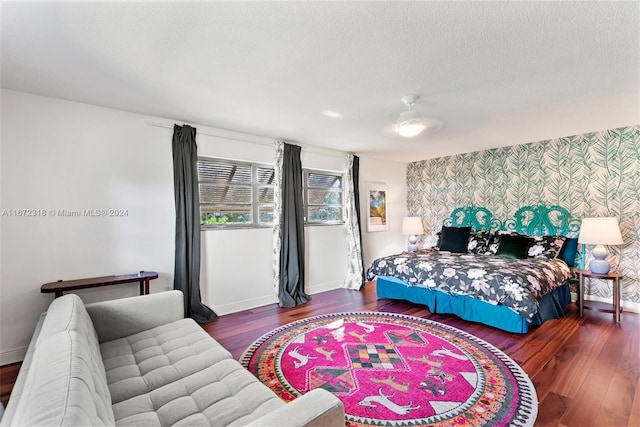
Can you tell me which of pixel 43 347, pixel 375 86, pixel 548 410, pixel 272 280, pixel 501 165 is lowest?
pixel 548 410

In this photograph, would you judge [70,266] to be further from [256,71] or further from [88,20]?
[256,71]

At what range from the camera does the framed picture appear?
5.53 metres

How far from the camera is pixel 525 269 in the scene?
3346 mm

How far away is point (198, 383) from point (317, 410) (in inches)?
30.8

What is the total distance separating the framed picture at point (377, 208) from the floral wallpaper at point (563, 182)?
0.88m

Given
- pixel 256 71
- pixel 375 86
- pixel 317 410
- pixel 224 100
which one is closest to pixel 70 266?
pixel 224 100

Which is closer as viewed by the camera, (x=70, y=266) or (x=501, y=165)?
(x=70, y=266)

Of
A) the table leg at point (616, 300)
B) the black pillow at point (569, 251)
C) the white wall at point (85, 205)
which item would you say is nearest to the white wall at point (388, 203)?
the white wall at point (85, 205)

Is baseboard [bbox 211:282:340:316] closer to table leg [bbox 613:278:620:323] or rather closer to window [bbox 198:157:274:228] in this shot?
window [bbox 198:157:274:228]

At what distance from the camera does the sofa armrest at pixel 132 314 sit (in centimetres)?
206

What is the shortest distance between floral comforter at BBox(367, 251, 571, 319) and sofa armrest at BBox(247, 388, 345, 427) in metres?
2.64

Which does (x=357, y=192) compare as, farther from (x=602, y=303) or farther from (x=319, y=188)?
(x=602, y=303)

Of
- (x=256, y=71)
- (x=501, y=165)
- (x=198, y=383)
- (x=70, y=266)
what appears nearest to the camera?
(x=198, y=383)

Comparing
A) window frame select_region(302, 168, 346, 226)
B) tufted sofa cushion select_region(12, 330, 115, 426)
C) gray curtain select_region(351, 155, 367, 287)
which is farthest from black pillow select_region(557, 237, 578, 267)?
tufted sofa cushion select_region(12, 330, 115, 426)
